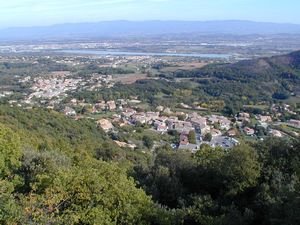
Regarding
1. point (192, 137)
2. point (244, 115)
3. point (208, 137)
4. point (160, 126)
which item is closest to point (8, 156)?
point (192, 137)

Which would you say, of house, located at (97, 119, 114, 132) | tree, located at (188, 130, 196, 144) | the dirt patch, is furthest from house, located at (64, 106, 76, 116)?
the dirt patch

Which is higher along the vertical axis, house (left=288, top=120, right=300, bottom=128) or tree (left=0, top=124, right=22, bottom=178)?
tree (left=0, top=124, right=22, bottom=178)

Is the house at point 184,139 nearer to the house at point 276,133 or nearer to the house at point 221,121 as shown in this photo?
the house at point 221,121

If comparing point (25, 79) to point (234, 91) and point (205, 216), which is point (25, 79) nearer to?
point (234, 91)

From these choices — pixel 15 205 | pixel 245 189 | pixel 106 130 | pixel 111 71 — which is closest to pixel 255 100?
pixel 106 130

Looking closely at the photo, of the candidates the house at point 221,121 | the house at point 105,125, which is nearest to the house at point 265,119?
the house at point 221,121

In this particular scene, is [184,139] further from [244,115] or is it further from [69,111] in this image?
[69,111]

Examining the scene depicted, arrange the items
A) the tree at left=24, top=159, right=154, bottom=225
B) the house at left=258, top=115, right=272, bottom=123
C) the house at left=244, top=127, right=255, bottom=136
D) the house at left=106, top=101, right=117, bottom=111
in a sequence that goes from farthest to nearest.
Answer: the house at left=106, top=101, right=117, bottom=111, the house at left=258, top=115, right=272, bottom=123, the house at left=244, top=127, right=255, bottom=136, the tree at left=24, top=159, right=154, bottom=225

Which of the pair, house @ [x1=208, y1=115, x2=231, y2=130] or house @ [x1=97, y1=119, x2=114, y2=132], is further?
house @ [x1=208, y1=115, x2=231, y2=130]

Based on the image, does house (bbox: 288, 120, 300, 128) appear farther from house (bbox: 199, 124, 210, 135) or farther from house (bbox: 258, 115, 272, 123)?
house (bbox: 199, 124, 210, 135)
